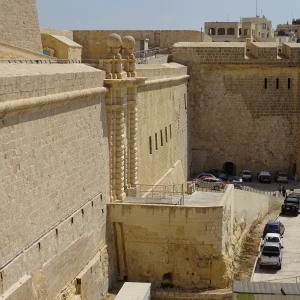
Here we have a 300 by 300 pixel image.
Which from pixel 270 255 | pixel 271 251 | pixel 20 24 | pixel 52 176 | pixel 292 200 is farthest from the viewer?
pixel 292 200

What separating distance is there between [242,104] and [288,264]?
13.2 meters

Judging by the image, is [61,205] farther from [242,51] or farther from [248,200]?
[242,51]

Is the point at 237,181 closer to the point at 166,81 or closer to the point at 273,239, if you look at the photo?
the point at 166,81

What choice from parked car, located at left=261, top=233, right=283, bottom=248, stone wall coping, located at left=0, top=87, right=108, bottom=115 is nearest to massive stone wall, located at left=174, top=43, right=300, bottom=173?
parked car, located at left=261, top=233, right=283, bottom=248

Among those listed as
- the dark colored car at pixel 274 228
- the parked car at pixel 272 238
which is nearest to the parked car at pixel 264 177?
the dark colored car at pixel 274 228

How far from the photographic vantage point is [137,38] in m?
39.6

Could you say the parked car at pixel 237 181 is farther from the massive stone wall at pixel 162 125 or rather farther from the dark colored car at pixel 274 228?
the dark colored car at pixel 274 228

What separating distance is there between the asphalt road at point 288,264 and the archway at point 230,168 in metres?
8.24

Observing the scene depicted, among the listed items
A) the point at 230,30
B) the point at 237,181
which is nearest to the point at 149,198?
the point at 237,181

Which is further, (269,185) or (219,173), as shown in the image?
(219,173)

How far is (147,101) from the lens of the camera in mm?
22453

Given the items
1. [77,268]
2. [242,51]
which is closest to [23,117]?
[77,268]

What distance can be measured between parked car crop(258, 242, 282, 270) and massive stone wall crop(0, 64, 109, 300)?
4.98 metres

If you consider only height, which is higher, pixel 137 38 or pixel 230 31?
pixel 137 38
